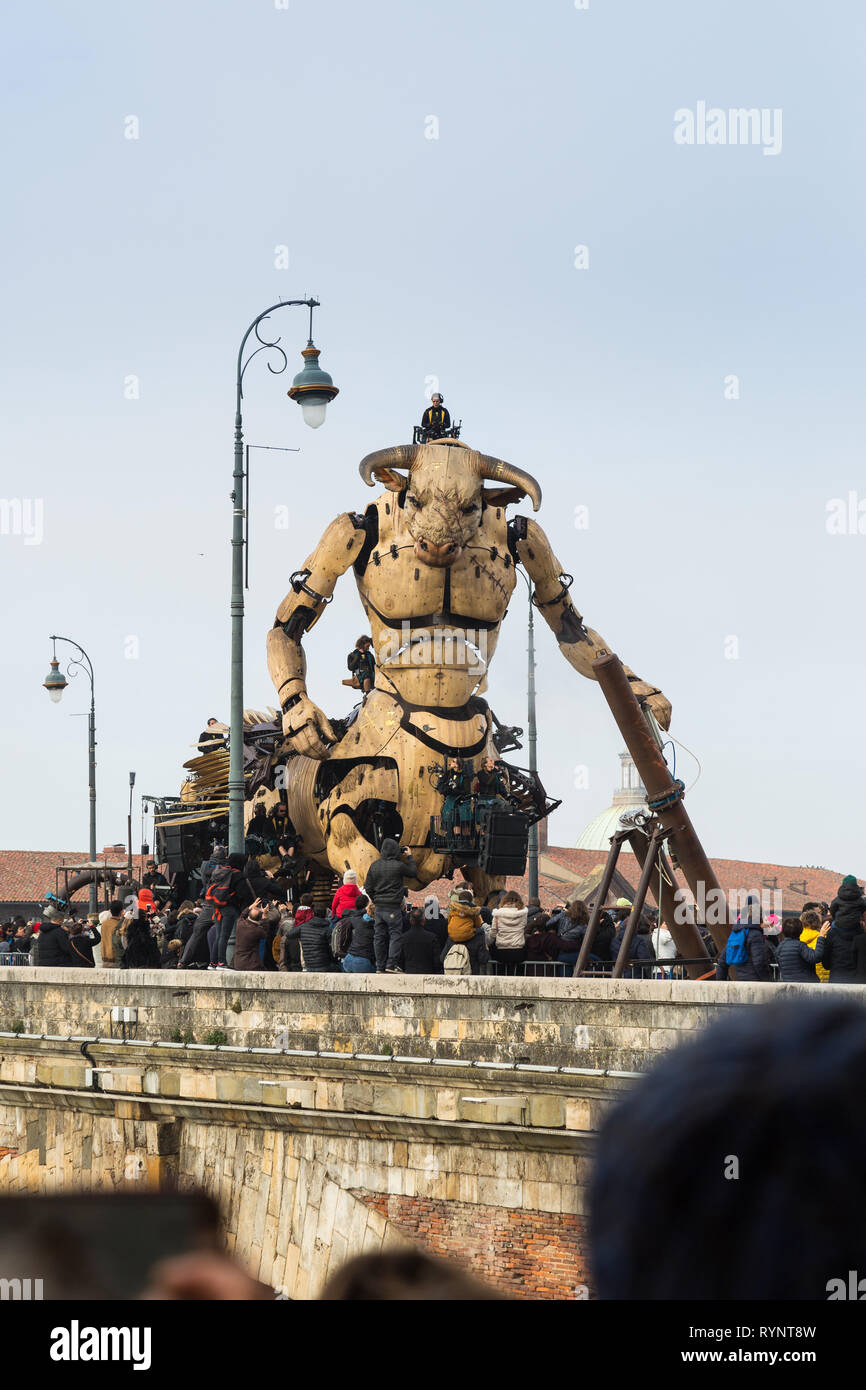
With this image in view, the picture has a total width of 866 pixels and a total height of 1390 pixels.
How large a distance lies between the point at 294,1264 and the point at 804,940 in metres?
4.50

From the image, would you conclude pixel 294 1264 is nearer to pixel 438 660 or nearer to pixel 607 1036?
pixel 607 1036

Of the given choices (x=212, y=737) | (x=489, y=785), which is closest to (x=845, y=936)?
(x=489, y=785)

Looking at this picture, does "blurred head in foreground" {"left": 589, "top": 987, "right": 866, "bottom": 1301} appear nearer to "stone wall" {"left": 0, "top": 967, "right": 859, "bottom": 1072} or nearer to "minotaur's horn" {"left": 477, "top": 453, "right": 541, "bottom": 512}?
"stone wall" {"left": 0, "top": 967, "right": 859, "bottom": 1072}

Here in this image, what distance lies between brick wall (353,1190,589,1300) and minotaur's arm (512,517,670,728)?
6.82 m

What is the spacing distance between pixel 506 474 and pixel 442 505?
0.82m

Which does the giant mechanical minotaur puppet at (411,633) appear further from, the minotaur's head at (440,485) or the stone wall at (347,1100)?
the stone wall at (347,1100)

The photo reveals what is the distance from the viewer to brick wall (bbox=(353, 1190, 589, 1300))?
11648 mm

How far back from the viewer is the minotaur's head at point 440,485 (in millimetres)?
16891

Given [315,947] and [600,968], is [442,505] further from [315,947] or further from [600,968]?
[600,968]

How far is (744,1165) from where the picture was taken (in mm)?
1428

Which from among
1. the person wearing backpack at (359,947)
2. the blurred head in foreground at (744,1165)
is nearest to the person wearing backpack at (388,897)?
the person wearing backpack at (359,947)

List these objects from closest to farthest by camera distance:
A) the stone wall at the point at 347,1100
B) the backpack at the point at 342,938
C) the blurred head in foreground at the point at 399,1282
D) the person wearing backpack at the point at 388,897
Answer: the blurred head in foreground at the point at 399,1282
the stone wall at the point at 347,1100
the person wearing backpack at the point at 388,897
the backpack at the point at 342,938

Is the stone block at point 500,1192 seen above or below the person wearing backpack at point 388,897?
below

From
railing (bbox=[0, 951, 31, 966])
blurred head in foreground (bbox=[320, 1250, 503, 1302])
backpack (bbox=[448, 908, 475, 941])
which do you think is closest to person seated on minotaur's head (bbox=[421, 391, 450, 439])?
backpack (bbox=[448, 908, 475, 941])
